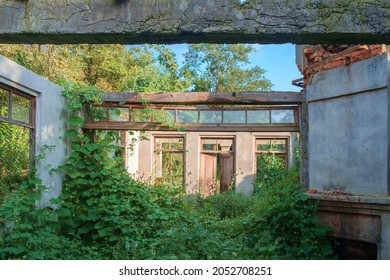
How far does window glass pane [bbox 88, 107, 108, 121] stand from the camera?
8.56 metres

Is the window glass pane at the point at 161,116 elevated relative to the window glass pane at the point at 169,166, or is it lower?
elevated

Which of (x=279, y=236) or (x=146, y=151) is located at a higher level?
(x=146, y=151)

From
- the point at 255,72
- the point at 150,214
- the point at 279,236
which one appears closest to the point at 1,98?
the point at 150,214

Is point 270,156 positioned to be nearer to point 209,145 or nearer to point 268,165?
point 268,165

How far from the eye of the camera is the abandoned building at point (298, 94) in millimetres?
2908

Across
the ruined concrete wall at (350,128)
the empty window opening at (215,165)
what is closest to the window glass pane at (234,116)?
the ruined concrete wall at (350,128)

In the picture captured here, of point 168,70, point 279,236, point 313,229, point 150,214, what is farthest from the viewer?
point 168,70

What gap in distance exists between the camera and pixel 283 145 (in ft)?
50.5

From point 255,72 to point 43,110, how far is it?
581 inches

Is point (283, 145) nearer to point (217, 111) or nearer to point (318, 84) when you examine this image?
point (217, 111)

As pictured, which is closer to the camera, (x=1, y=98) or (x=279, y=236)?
(x=279, y=236)

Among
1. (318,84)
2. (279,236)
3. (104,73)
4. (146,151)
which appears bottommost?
(279,236)

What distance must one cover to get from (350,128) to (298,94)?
156 centimetres

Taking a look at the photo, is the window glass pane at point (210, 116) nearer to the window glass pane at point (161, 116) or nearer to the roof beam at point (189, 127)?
the window glass pane at point (161, 116)
